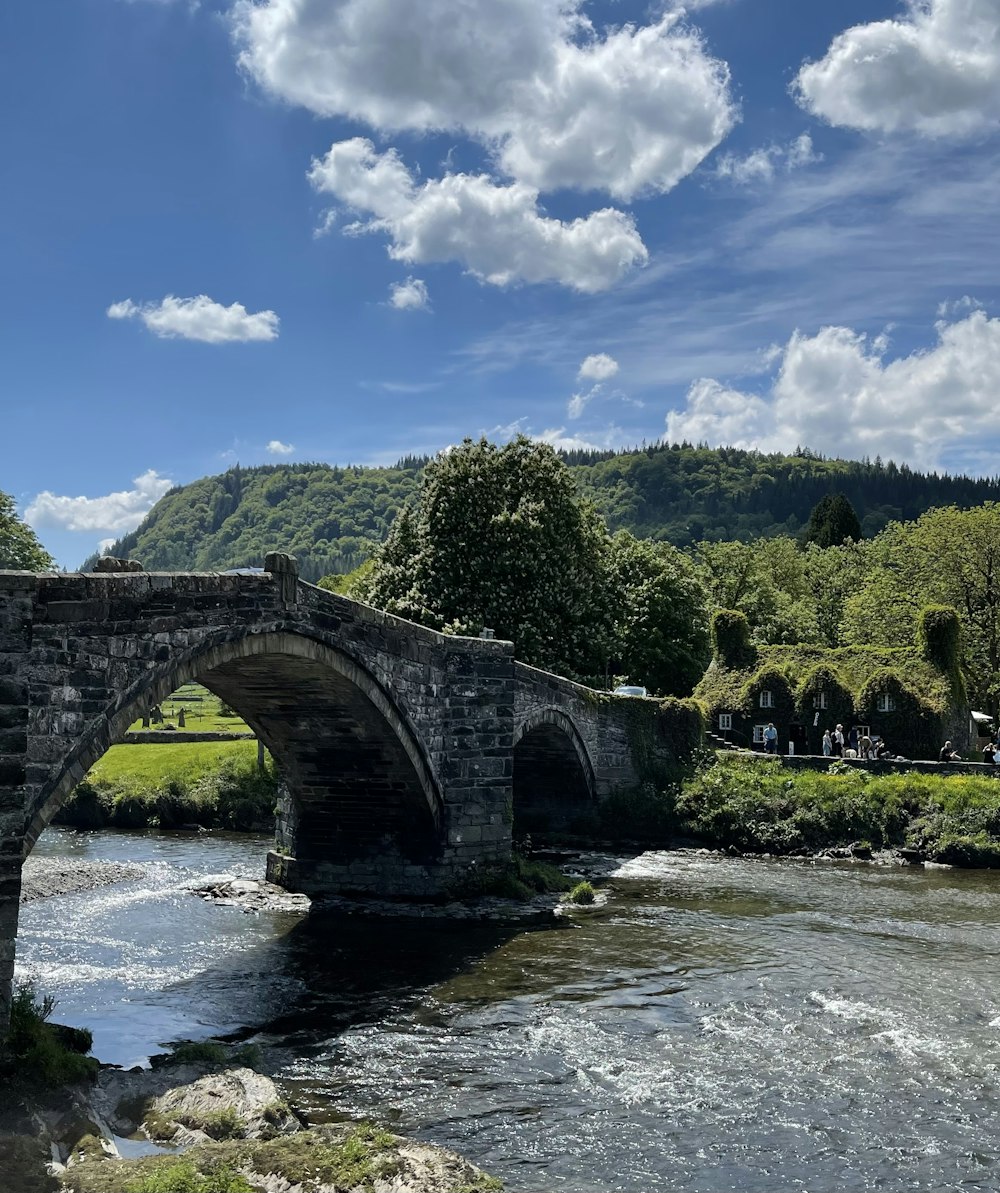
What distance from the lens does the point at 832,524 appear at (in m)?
111

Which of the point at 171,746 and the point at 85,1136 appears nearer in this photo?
the point at 85,1136

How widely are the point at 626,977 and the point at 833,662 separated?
2967 cm

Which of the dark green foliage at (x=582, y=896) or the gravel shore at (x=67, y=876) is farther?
the gravel shore at (x=67, y=876)

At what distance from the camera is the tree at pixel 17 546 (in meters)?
59.8

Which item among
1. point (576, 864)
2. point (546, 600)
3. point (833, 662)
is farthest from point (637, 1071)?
point (833, 662)

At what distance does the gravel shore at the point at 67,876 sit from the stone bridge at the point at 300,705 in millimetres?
4486

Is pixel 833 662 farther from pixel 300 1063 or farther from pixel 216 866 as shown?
pixel 300 1063

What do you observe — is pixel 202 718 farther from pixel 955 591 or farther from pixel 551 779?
pixel 955 591

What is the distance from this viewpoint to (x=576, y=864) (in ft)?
111

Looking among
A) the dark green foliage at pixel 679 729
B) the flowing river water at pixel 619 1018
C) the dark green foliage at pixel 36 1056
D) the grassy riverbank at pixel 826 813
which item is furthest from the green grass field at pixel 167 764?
the dark green foliage at pixel 36 1056

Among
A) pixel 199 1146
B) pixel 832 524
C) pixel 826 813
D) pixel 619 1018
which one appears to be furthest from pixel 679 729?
pixel 832 524

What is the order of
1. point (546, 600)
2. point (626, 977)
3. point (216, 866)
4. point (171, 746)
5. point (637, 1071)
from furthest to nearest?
1. point (171, 746)
2. point (546, 600)
3. point (216, 866)
4. point (626, 977)
5. point (637, 1071)

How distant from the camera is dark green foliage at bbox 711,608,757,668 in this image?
49.2 metres

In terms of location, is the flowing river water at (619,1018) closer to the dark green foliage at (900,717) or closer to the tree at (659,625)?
the dark green foliage at (900,717)
